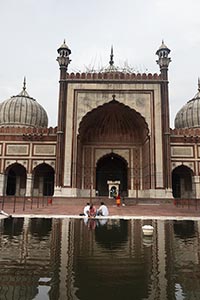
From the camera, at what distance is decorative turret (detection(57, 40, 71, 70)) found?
21.5 metres

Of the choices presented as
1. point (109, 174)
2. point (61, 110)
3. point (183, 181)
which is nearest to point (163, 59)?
point (61, 110)

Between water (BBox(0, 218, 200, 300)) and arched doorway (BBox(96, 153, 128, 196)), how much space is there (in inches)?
824

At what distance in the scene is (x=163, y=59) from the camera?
21.4 meters

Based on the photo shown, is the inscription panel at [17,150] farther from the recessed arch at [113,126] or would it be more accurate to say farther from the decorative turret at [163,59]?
the decorative turret at [163,59]

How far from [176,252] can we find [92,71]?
1938cm

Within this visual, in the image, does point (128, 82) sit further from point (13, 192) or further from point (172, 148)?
point (13, 192)

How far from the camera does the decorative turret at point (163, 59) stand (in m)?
21.3

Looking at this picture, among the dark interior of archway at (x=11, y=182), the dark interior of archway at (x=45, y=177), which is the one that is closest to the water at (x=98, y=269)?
the dark interior of archway at (x=45, y=177)

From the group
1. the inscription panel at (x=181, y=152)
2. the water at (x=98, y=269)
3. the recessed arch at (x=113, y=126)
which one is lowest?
the water at (x=98, y=269)

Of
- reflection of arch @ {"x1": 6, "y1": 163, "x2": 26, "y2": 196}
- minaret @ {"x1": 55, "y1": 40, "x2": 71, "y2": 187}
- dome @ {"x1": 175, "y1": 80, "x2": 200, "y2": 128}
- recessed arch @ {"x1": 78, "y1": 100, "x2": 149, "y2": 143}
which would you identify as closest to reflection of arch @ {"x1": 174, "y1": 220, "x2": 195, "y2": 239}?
minaret @ {"x1": 55, "y1": 40, "x2": 71, "y2": 187}

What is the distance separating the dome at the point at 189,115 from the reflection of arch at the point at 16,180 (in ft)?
49.1

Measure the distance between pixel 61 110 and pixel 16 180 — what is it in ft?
23.7

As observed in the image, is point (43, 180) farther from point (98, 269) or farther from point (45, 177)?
point (98, 269)

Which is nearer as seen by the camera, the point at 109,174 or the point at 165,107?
the point at 165,107
